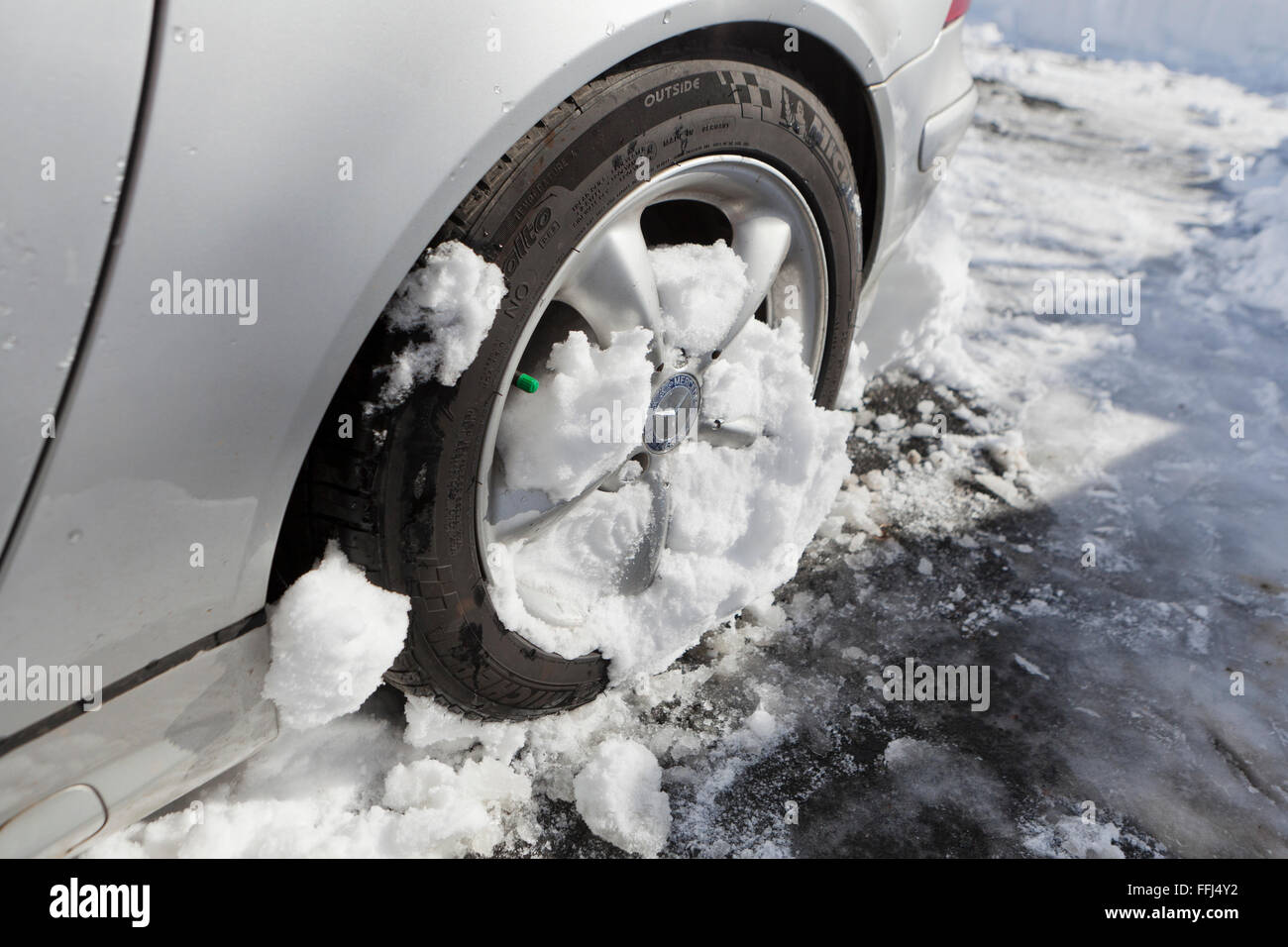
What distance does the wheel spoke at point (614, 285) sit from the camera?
4.56ft

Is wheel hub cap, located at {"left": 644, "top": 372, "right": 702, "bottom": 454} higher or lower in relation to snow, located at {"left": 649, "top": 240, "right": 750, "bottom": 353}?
lower

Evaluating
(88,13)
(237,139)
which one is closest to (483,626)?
(237,139)

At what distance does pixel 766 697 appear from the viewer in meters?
1.75

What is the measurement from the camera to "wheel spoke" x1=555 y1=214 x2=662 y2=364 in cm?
139

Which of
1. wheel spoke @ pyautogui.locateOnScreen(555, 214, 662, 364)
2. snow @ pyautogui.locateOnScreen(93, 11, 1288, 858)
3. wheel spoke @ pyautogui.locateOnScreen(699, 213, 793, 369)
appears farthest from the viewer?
wheel spoke @ pyautogui.locateOnScreen(699, 213, 793, 369)

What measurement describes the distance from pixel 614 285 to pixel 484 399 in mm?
309

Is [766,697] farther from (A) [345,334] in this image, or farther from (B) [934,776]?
(A) [345,334]

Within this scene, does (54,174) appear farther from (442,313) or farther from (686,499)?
(686,499)

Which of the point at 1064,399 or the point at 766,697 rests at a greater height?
the point at 1064,399

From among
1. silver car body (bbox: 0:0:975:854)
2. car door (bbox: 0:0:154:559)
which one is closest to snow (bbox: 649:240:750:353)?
silver car body (bbox: 0:0:975:854)

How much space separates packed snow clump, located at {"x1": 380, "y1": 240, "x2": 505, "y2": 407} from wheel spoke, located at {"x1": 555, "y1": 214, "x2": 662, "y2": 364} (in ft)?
0.72

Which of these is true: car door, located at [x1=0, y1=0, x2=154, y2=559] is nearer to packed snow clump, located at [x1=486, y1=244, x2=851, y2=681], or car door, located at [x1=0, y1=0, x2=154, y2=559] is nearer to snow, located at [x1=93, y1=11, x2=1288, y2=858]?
packed snow clump, located at [x1=486, y1=244, x2=851, y2=681]

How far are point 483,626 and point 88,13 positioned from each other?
912 millimetres
